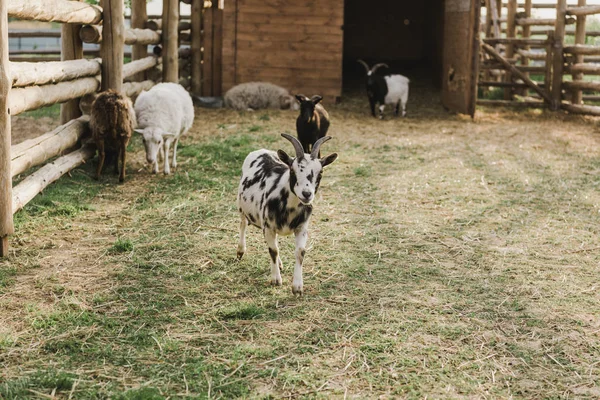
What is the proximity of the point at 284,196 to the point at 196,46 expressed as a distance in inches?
445

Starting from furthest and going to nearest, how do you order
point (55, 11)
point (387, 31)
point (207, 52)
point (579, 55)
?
point (387, 31)
point (207, 52)
point (579, 55)
point (55, 11)

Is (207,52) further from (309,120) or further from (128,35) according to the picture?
(309,120)

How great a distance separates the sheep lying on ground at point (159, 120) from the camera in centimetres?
851

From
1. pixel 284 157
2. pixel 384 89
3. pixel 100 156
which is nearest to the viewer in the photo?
pixel 284 157

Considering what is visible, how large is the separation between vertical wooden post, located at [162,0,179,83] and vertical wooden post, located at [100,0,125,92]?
333cm

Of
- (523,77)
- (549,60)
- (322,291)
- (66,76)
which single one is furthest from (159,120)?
(549,60)

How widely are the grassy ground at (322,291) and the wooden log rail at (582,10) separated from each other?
5.47 meters

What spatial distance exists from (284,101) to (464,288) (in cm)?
1021

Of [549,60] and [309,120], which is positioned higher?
[549,60]

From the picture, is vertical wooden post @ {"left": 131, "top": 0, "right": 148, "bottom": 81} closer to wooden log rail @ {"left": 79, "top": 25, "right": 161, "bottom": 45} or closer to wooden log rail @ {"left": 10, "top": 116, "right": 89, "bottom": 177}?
wooden log rail @ {"left": 79, "top": 25, "right": 161, "bottom": 45}

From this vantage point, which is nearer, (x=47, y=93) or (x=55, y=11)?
(x=47, y=93)

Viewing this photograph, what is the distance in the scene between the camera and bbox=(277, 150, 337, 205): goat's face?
15.5 ft

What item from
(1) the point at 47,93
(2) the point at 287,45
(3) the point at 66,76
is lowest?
(1) the point at 47,93

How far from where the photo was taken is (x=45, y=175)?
7.18m
